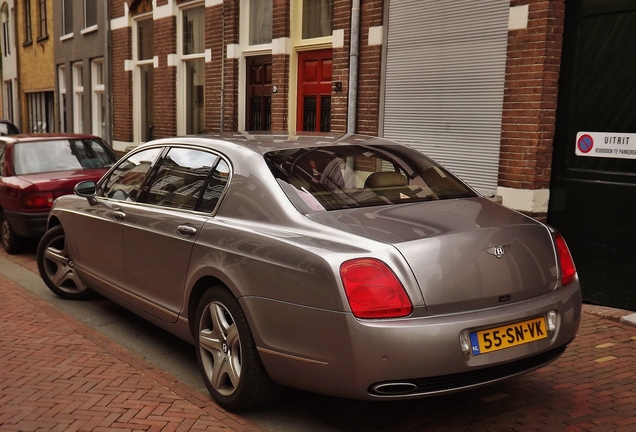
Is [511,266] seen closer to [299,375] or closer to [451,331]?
[451,331]

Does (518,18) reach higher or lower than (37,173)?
higher

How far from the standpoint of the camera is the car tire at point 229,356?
3.93 m

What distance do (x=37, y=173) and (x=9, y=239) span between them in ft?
3.21

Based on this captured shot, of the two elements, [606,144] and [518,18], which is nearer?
[606,144]

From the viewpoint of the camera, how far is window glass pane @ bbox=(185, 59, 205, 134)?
14.0m

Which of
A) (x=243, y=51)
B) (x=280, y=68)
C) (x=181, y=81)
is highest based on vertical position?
(x=243, y=51)

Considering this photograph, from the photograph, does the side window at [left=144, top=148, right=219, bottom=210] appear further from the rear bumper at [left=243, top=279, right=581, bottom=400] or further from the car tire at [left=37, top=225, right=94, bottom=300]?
the car tire at [left=37, top=225, right=94, bottom=300]

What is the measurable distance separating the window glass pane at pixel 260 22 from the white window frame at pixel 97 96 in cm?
807

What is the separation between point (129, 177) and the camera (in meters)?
5.68

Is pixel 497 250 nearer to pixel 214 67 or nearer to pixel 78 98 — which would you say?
pixel 214 67

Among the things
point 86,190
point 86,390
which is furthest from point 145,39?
A: point 86,390

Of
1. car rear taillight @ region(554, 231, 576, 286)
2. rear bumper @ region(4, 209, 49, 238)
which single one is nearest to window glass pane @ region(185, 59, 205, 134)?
rear bumper @ region(4, 209, 49, 238)

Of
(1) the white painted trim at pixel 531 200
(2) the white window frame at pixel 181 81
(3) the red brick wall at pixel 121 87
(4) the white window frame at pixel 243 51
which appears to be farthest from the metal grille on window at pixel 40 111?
(1) the white painted trim at pixel 531 200

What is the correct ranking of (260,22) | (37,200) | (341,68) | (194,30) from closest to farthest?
(37,200) < (341,68) < (260,22) < (194,30)
